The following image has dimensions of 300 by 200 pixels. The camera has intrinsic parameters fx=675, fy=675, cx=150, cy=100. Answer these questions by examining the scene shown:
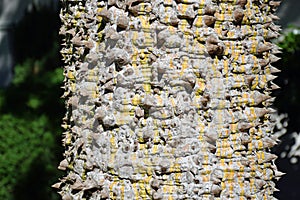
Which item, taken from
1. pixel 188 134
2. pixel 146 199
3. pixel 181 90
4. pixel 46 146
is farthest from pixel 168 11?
pixel 46 146

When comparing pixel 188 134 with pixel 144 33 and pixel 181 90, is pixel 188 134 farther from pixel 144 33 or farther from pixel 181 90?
pixel 144 33

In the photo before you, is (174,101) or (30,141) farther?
(30,141)

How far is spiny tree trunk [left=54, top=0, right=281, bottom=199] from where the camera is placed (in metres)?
2.03

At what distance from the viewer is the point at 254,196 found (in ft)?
7.06

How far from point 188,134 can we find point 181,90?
134 mm

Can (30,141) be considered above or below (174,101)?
below

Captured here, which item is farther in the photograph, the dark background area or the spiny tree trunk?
the dark background area

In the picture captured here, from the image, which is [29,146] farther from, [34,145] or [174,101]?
[174,101]

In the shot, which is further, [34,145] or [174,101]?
[34,145]

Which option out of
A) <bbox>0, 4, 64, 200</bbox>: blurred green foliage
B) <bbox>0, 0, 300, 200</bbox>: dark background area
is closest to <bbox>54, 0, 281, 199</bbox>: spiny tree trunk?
<bbox>0, 0, 300, 200</bbox>: dark background area

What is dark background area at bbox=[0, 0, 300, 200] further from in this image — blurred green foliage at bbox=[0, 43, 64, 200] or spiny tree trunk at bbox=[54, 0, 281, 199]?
spiny tree trunk at bbox=[54, 0, 281, 199]

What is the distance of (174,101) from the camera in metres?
2.02

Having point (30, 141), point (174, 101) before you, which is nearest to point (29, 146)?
point (30, 141)

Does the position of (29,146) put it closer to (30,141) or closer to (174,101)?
(30,141)
